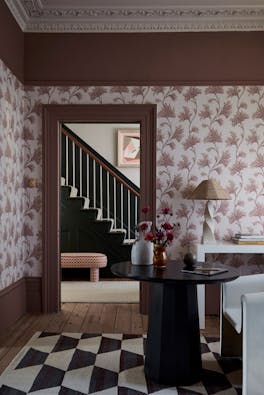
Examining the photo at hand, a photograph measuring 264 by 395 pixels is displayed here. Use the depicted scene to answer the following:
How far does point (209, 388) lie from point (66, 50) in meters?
3.68

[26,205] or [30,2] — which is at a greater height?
[30,2]

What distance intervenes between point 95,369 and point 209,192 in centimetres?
204

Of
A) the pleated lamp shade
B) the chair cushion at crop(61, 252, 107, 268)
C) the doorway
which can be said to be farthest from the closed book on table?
the chair cushion at crop(61, 252, 107, 268)

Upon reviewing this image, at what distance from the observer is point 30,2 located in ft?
14.3

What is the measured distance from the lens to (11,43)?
14.2 feet

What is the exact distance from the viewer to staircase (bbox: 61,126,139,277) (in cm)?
702

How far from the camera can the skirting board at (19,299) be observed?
406cm

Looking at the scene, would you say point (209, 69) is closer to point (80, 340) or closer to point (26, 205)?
point (26, 205)

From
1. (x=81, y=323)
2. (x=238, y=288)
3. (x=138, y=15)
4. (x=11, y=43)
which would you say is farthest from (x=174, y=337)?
(x=138, y=15)

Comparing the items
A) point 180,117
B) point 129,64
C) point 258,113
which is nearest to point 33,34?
point 129,64

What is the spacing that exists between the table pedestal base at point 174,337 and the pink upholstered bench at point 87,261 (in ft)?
12.0

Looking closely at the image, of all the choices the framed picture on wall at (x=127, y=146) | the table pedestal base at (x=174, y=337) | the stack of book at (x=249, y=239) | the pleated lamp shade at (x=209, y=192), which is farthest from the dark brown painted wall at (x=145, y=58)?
the framed picture on wall at (x=127, y=146)

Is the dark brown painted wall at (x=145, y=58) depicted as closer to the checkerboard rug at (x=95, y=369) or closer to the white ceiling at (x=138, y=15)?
the white ceiling at (x=138, y=15)

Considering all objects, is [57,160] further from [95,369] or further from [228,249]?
[95,369]
